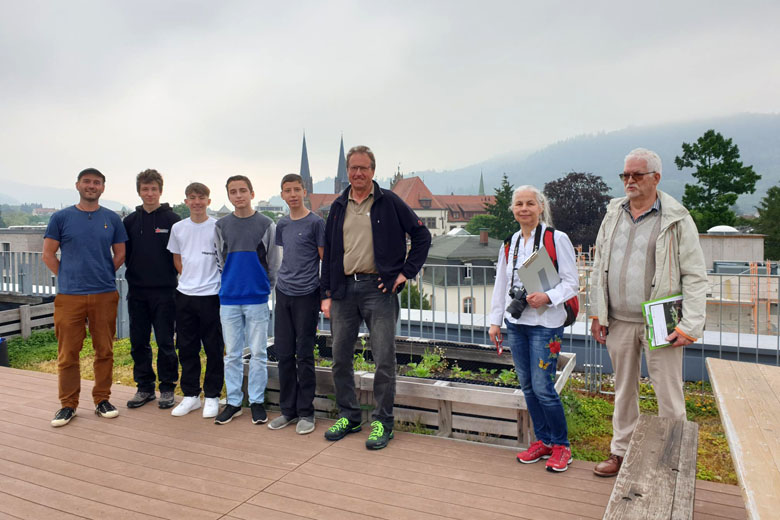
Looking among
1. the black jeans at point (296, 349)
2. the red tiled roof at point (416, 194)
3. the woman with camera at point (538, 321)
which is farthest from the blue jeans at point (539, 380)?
the red tiled roof at point (416, 194)

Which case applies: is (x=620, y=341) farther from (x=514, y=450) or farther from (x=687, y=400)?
(x=687, y=400)

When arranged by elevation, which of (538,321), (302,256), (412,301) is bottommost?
(412,301)

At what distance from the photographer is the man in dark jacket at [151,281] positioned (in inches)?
Answer: 169

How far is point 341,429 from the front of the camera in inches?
145

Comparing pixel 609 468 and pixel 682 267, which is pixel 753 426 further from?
pixel 609 468

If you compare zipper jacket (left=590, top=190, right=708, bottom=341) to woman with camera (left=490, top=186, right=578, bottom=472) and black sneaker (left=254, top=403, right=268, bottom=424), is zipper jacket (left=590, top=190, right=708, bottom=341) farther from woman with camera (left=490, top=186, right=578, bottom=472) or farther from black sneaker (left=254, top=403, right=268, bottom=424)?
black sneaker (left=254, top=403, right=268, bottom=424)

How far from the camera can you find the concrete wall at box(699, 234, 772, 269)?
24.7 m

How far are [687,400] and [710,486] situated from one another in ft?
7.03

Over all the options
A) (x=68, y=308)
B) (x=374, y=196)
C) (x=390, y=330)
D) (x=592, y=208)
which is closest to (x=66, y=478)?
(x=68, y=308)

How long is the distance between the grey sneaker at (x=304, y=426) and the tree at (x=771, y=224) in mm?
58117

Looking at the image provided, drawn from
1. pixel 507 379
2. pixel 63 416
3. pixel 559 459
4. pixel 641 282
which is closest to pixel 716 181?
pixel 507 379

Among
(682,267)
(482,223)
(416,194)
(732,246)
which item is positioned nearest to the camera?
(682,267)

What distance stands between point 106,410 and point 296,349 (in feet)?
5.31

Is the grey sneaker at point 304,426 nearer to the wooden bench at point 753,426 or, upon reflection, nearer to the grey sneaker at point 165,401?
the grey sneaker at point 165,401
